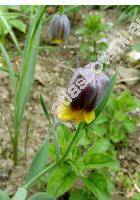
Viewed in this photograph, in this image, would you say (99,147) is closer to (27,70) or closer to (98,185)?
(98,185)

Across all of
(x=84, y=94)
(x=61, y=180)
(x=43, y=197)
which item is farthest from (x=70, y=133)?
(x=84, y=94)

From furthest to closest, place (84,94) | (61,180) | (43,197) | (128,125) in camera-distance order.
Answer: (128,125)
(61,180)
(43,197)
(84,94)

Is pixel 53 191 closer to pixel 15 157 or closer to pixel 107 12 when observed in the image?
pixel 15 157

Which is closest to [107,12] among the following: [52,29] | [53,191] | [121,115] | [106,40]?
[106,40]

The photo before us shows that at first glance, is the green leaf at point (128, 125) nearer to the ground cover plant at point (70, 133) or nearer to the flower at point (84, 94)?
the ground cover plant at point (70, 133)

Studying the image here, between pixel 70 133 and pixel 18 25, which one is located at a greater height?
pixel 18 25

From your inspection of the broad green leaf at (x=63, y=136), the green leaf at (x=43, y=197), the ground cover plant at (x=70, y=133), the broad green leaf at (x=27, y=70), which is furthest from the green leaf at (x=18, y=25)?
the green leaf at (x=43, y=197)
